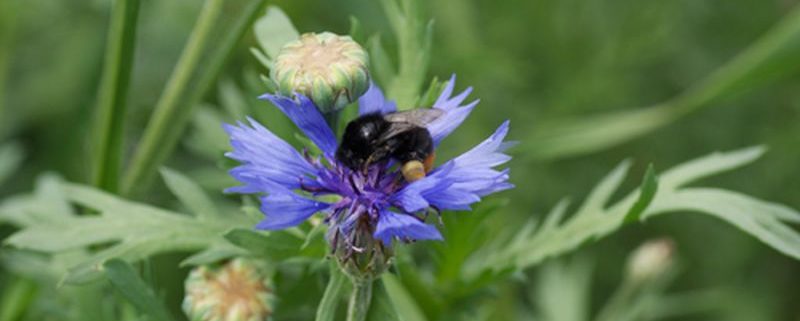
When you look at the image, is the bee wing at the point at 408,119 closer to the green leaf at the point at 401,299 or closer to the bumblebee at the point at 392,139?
the bumblebee at the point at 392,139

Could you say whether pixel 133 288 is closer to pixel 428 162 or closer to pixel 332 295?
pixel 332 295

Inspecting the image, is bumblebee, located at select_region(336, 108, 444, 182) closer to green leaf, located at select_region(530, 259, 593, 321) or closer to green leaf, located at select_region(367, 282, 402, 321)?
green leaf, located at select_region(367, 282, 402, 321)

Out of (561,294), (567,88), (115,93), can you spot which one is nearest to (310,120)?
(115,93)

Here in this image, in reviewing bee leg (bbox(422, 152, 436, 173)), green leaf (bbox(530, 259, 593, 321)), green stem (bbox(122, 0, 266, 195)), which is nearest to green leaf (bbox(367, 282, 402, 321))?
bee leg (bbox(422, 152, 436, 173))

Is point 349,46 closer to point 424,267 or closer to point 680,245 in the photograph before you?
point 424,267

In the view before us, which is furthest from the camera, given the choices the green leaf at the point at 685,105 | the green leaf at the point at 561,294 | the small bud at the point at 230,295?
the green leaf at the point at 561,294

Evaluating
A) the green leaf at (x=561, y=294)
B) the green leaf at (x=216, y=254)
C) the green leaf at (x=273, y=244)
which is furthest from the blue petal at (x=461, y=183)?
the green leaf at (x=561, y=294)

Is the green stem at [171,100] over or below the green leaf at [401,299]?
over
